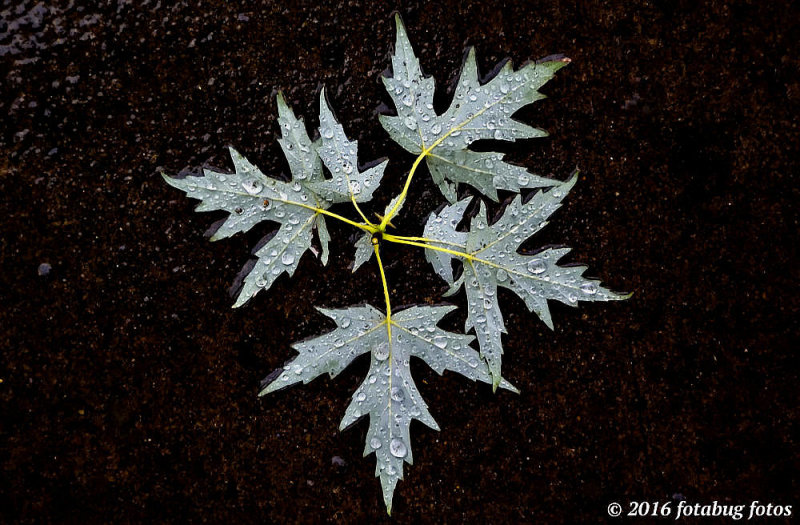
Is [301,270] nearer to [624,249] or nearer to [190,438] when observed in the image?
[190,438]

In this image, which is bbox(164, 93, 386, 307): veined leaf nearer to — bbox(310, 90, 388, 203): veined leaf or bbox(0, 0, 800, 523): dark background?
bbox(310, 90, 388, 203): veined leaf

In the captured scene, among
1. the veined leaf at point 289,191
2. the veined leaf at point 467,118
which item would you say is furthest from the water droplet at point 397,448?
the veined leaf at point 467,118

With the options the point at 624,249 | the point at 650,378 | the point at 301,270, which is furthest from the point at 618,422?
the point at 301,270

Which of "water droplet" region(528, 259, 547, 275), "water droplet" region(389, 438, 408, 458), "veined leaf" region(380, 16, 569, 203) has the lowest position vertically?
"water droplet" region(389, 438, 408, 458)

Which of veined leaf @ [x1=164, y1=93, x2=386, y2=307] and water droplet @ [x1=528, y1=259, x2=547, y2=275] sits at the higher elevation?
veined leaf @ [x1=164, y1=93, x2=386, y2=307]

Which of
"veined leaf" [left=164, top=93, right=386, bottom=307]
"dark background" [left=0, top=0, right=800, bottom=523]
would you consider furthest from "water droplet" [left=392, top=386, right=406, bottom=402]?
"veined leaf" [left=164, top=93, right=386, bottom=307]

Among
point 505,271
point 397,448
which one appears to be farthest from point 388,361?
point 505,271

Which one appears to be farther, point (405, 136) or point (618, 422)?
point (618, 422)
